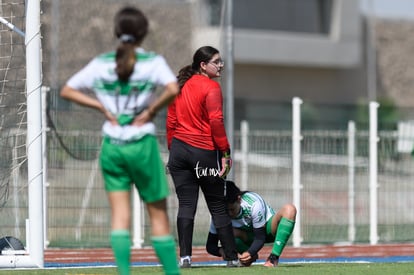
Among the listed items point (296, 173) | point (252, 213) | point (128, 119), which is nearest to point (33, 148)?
point (252, 213)

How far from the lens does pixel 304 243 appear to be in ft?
51.9

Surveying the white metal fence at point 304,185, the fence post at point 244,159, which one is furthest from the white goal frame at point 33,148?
the fence post at point 244,159

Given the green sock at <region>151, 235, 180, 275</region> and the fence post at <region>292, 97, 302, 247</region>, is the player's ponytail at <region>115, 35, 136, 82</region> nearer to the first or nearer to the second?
the green sock at <region>151, 235, 180, 275</region>

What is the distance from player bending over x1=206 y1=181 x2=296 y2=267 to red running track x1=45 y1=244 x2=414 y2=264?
2.01 metres

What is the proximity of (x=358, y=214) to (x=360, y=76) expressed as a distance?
31.8 meters

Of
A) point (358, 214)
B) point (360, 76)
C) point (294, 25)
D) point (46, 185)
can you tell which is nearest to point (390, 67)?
point (360, 76)

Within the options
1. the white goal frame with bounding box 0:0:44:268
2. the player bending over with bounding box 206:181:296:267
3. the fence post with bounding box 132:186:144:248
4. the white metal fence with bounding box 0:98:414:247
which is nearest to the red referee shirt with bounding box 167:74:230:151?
the player bending over with bounding box 206:181:296:267

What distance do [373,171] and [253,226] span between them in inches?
248

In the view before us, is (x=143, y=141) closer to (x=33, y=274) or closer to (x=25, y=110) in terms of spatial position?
(x=33, y=274)

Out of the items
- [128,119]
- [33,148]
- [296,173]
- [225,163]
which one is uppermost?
[128,119]

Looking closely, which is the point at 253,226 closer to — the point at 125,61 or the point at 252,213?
the point at 252,213

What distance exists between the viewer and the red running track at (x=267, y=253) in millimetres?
12438

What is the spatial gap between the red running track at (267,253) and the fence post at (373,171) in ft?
1.28

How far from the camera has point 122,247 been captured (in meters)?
6.81
